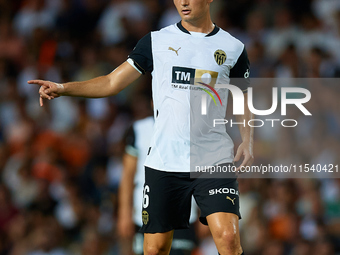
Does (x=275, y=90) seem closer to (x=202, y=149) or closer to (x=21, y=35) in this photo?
(x=202, y=149)

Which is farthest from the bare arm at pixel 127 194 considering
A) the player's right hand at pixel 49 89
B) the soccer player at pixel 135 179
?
the player's right hand at pixel 49 89

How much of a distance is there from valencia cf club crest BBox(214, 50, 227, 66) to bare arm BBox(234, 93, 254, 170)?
439 mm

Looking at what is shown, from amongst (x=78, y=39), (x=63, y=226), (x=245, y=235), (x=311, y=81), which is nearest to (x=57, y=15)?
(x=78, y=39)

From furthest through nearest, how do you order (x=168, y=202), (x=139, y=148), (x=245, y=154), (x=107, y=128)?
(x=107, y=128) < (x=139, y=148) < (x=245, y=154) < (x=168, y=202)

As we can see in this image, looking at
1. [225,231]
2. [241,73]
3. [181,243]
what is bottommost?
[181,243]

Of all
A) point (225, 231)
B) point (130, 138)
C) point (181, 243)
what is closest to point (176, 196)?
point (225, 231)

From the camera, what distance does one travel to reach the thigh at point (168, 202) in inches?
170

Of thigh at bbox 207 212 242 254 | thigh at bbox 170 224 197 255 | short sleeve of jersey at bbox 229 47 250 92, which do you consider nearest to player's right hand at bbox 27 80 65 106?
short sleeve of jersey at bbox 229 47 250 92

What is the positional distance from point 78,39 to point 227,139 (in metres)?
7.05

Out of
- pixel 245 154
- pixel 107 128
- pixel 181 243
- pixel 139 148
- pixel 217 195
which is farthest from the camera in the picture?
pixel 107 128

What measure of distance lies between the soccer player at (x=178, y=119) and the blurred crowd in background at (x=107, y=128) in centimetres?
226

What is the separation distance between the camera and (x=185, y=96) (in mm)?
4328

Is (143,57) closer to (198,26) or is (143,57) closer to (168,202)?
(198,26)

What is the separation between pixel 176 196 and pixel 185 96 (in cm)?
79
